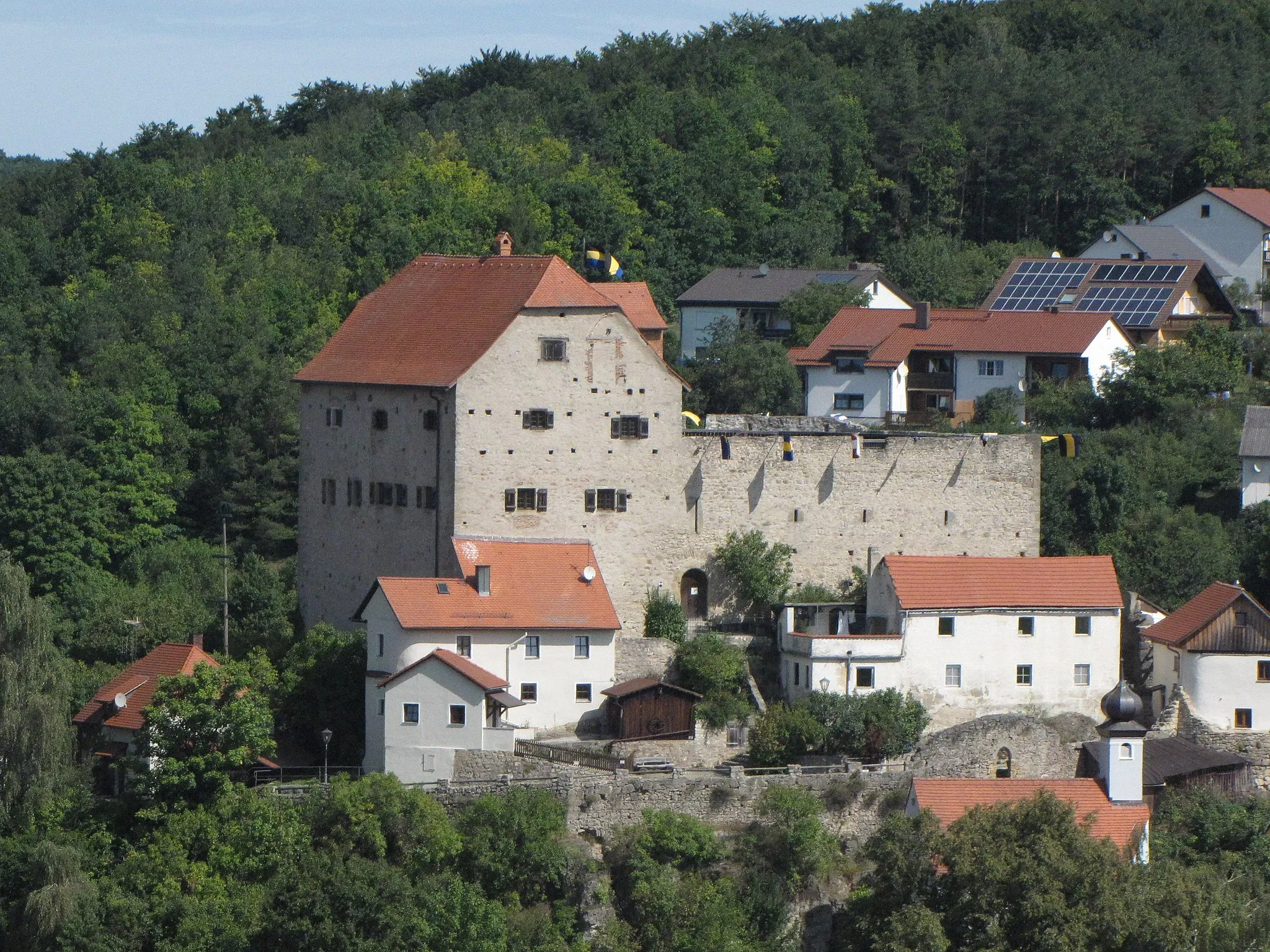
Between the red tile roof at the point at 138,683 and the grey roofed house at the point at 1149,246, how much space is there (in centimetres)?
4231

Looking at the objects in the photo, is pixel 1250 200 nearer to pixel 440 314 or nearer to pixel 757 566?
pixel 757 566

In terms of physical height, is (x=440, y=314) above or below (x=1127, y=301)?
below

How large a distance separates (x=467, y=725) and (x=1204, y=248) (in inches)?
1824

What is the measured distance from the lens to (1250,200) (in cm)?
9150

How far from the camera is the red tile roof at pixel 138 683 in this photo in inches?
2174

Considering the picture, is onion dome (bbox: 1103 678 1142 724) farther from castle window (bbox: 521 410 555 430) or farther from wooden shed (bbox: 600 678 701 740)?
castle window (bbox: 521 410 555 430)

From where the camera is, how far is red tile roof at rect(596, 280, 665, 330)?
69.1 metres

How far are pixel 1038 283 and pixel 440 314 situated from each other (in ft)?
99.7

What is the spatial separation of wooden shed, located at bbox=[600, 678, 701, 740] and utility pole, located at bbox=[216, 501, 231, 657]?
403 inches

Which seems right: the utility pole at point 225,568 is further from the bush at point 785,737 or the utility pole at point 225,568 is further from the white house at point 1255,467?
the white house at point 1255,467

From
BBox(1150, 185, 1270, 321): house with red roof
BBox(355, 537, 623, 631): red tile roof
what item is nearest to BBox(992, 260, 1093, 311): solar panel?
BBox(1150, 185, 1270, 321): house with red roof

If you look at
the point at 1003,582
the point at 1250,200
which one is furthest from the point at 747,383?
the point at 1250,200

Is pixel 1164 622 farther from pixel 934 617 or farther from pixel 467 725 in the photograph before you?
pixel 467 725

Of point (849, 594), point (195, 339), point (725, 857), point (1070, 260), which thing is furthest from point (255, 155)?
point (725, 857)
